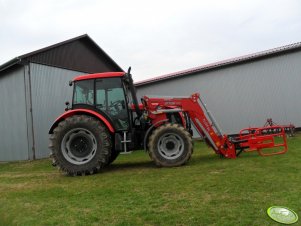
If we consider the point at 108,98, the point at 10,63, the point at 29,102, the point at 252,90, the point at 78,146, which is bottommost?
the point at 78,146

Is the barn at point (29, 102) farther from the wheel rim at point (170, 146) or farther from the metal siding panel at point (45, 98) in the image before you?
the wheel rim at point (170, 146)

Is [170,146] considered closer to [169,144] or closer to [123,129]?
[169,144]

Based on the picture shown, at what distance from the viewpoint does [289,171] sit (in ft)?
21.5

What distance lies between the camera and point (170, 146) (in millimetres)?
8359

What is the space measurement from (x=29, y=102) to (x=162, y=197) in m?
9.64

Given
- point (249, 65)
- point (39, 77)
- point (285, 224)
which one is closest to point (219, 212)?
point (285, 224)

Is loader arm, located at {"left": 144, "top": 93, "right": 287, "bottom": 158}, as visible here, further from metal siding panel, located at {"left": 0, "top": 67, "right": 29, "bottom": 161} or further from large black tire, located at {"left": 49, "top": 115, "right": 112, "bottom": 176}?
metal siding panel, located at {"left": 0, "top": 67, "right": 29, "bottom": 161}

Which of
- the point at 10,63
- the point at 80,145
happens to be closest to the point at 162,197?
the point at 80,145

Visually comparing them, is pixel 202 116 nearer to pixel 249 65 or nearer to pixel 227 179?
pixel 227 179

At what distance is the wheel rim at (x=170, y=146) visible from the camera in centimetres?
827

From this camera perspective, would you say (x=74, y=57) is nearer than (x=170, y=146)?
No

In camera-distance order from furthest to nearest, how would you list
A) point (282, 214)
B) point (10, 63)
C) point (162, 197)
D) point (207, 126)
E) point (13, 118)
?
point (13, 118)
point (10, 63)
point (207, 126)
point (162, 197)
point (282, 214)

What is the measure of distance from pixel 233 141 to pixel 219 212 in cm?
471

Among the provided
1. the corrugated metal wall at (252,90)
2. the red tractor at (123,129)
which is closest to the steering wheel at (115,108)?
the red tractor at (123,129)
